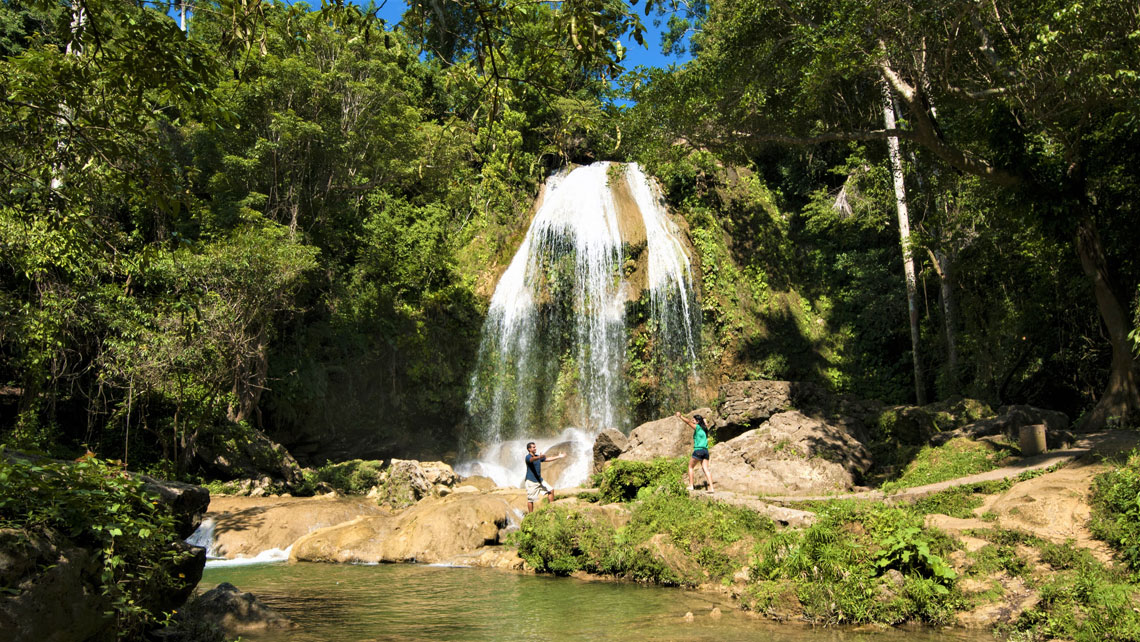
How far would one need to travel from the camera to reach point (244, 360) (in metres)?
16.4

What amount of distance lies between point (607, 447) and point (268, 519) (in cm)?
671

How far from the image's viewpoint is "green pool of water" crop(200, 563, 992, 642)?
6.06 meters

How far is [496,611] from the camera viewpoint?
7102 mm

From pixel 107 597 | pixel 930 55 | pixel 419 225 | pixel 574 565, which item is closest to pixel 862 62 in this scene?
pixel 930 55

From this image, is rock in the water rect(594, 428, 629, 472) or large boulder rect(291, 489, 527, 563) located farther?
rock in the water rect(594, 428, 629, 472)

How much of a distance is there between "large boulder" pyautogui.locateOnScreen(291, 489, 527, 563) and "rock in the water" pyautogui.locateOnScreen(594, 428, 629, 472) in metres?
3.54

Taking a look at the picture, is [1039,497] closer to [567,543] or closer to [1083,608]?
[1083,608]

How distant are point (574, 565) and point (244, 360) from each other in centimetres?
1078

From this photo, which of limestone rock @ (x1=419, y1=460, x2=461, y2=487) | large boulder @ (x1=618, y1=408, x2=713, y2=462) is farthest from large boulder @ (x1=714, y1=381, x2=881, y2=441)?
limestone rock @ (x1=419, y1=460, x2=461, y2=487)

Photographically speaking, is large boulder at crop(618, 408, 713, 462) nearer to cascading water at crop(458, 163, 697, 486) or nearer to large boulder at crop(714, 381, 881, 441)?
large boulder at crop(714, 381, 881, 441)

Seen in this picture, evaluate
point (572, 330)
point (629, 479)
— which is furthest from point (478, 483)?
point (629, 479)

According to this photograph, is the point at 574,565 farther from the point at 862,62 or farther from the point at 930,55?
the point at 930,55

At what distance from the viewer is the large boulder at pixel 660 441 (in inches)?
547

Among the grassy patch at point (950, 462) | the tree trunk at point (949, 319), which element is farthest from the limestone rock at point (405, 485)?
the tree trunk at point (949, 319)
